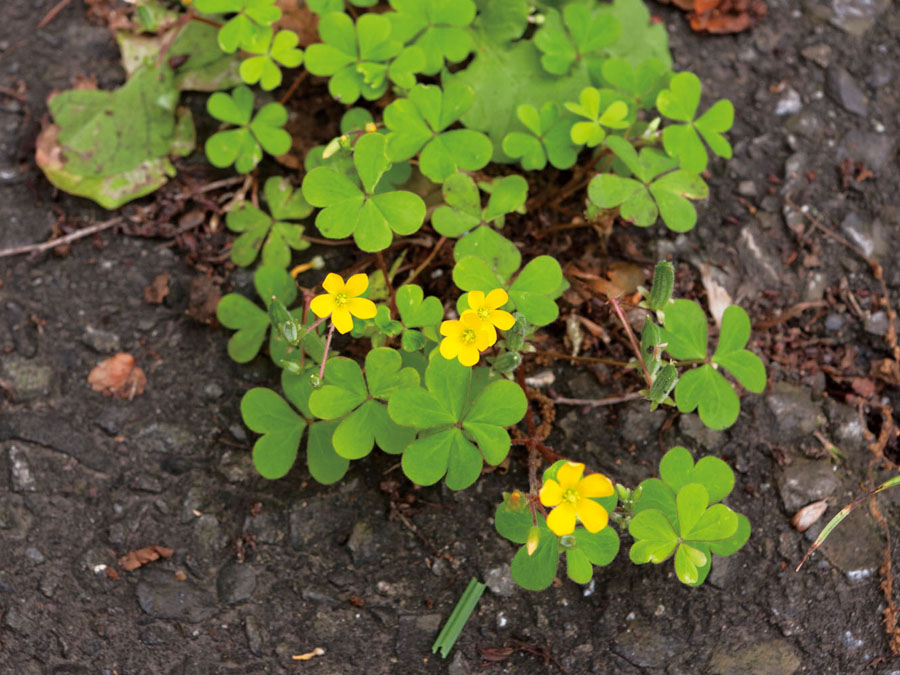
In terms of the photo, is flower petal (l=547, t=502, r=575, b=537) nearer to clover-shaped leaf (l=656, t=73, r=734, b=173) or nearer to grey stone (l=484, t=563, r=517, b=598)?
grey stone (l=484, t=563, r=517, b=598)

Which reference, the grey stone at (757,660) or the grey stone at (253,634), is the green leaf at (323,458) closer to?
the grey stone at (253,634)

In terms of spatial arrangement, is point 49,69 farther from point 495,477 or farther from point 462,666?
point 462,666

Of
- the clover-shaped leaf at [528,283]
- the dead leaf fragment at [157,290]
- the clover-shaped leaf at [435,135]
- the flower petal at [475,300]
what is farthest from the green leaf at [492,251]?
the dead leaf fragment at [157,290]

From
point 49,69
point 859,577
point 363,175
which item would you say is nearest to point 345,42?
point 363,175

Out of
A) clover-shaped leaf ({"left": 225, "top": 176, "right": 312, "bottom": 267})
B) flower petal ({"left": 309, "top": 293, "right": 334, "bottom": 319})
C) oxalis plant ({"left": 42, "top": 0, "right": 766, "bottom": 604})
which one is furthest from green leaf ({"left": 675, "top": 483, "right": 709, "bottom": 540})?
clover-shaped leaf ({"left": 225, "top": 176, "right": 312, "bottom": 267})

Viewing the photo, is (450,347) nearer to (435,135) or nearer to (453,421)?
(453,421)
